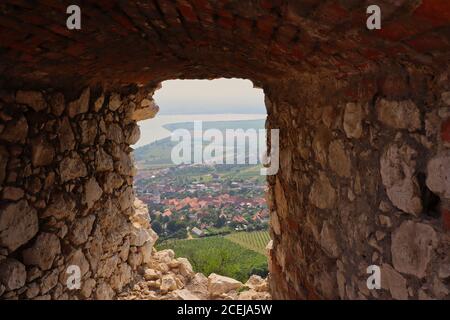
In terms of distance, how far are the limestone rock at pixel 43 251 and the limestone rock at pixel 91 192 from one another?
1.31 ft

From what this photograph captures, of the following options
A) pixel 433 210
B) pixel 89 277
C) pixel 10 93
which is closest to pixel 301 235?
pixel 433 210

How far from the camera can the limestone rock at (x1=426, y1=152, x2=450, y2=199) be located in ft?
3.73

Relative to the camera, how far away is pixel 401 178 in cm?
134

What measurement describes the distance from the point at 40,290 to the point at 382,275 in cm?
203

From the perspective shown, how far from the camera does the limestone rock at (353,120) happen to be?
1.61m

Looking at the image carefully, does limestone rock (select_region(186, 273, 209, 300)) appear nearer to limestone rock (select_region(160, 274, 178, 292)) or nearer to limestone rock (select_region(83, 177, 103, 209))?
limestone rock (select_region(160, 274, 178, 292))

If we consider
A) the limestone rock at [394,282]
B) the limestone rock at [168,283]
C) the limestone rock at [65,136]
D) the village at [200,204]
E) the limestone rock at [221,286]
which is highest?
the limestone rock at [65,136]

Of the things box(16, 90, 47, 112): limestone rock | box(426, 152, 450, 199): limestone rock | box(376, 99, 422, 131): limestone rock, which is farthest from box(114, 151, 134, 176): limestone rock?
box(426, 152, 450, 199): limestone rock

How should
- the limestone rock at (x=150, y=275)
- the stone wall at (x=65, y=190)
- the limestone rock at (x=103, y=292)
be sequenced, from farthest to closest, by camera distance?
the limestone rock at (x=150, y=275), the limestone rock at (x=103, y=292), the stone wall at (x=65, y=190)

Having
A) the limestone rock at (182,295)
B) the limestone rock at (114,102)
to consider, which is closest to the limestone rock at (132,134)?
the limestone rock at (114,102)

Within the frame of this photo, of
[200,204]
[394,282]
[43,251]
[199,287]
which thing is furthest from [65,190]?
[200,204]

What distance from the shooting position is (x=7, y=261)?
1985 mm

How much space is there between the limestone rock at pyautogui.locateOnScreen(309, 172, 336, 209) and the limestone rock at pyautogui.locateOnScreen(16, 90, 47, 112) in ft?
5.76

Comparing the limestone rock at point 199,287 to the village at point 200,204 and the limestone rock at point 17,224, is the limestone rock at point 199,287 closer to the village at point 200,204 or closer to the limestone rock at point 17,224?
the limestone rock at point 17,224
